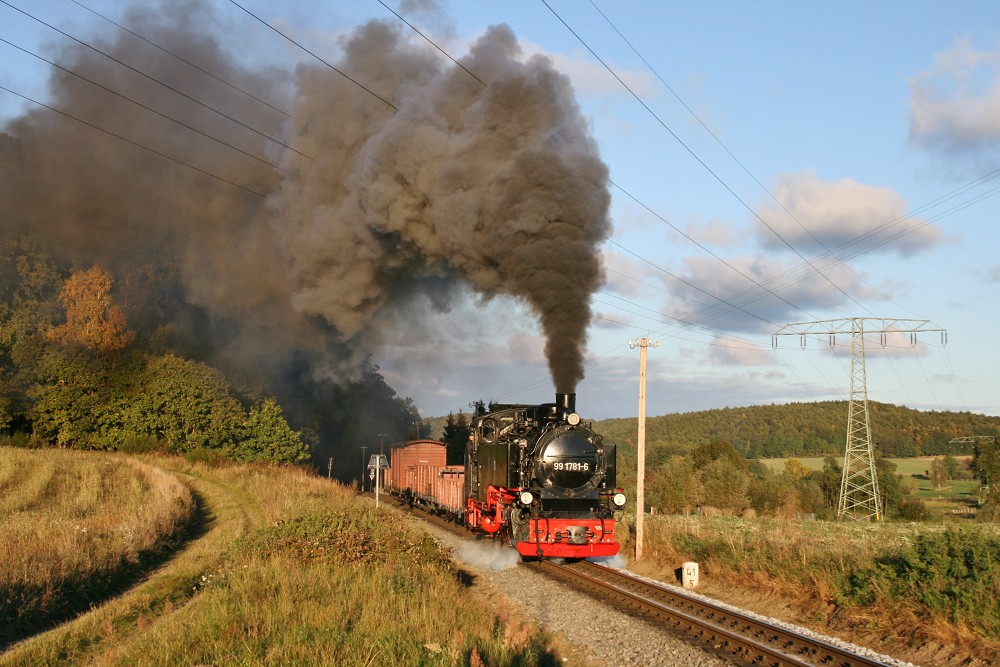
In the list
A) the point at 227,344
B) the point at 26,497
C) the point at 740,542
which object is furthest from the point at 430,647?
the point at 227,344

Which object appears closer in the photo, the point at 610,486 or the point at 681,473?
the point at 610,486

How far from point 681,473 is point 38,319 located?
119 ft

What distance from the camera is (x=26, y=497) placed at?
62.1ft

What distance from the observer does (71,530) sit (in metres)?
13.8

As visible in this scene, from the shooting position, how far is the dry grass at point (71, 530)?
10328 millimetres

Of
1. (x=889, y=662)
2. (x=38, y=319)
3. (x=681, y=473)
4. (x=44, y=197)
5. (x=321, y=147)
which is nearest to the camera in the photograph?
(x=889, y=662)

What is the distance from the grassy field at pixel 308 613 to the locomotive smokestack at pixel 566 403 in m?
3.46

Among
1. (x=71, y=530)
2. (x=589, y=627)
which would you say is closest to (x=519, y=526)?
(x=589, y=627)

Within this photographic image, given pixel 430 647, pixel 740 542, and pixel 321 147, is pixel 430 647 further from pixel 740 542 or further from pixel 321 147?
pixel 321 147

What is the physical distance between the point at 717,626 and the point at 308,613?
16.7 ft

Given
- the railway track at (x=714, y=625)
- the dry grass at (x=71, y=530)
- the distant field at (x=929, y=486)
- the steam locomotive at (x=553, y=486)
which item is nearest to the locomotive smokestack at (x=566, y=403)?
the steam locomotive at (x=553, y=486)

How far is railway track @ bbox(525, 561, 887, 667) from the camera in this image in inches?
324

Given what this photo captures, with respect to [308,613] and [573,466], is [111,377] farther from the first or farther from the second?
[308,613]

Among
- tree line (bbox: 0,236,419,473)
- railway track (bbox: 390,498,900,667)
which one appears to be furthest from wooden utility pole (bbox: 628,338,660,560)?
tree line (bbox: 0,236,419,473)
